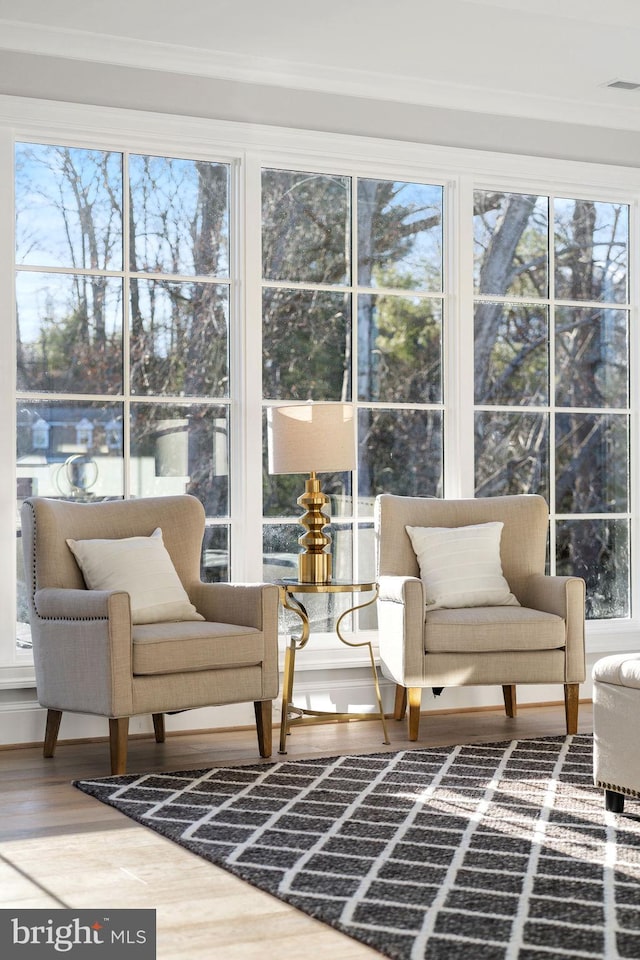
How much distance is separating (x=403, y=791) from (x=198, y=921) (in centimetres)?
128

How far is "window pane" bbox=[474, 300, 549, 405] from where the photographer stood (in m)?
5.48

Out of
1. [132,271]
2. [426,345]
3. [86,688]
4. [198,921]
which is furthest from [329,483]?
[198,921]

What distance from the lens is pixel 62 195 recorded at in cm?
472

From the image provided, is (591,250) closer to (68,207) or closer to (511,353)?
(511,353)

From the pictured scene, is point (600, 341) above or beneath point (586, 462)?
above

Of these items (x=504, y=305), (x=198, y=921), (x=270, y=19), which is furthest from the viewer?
(x=504, y=305)

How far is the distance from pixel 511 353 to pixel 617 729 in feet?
8.34

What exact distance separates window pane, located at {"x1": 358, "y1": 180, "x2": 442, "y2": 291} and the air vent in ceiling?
919 millimetres

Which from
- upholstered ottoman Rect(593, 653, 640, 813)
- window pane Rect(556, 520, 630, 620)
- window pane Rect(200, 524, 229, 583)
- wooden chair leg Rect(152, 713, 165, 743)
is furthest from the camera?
window pane Rect(556, 520, 630, 620)

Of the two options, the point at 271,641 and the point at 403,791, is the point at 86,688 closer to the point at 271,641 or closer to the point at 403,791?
the point at 271,641

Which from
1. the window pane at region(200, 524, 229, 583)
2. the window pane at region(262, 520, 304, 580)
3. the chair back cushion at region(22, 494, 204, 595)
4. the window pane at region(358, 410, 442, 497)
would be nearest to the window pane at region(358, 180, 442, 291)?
the window pane at region(358, 410, 442, 497)

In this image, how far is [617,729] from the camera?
3363 millimetres

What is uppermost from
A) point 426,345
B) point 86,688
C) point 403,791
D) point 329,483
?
point 426,345

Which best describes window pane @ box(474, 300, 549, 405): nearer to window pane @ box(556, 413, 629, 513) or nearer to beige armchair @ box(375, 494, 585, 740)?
window pane @ box(556, 413, 629, 513)
